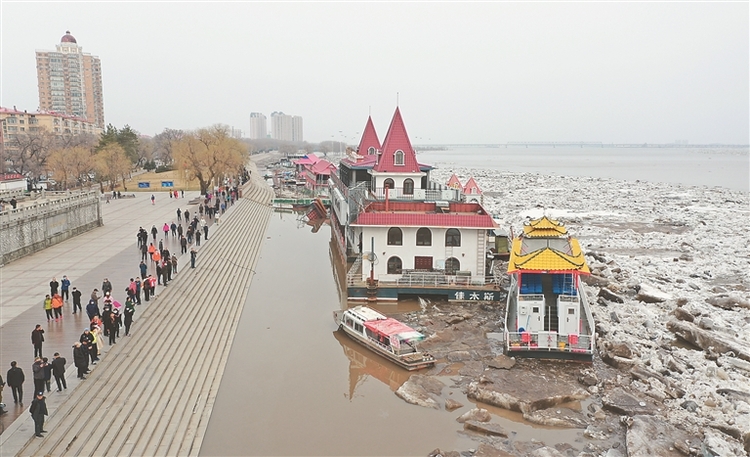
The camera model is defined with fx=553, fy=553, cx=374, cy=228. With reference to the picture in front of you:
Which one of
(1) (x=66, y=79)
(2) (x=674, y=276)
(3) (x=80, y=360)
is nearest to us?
(3) (x=80, y=360)

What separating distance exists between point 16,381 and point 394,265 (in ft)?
53.9

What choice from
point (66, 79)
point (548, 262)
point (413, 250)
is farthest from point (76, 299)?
point (66, 79)

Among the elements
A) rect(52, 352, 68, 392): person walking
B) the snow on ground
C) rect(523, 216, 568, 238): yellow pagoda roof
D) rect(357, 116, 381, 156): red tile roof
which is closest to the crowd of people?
rect(52, 352, 68, 392): person walking

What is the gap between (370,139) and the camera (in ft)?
146

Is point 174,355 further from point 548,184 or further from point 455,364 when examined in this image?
point 548,184

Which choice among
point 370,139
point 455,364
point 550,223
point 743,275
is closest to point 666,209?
point 743,275

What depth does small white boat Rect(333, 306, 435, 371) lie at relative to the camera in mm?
18422

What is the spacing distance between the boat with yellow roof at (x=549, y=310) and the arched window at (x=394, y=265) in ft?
22.0

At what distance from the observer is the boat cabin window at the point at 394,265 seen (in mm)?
26047

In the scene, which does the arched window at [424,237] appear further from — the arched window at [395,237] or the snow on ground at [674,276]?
the snow on ground at [674,276]

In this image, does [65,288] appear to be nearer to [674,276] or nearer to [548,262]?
[548,262]

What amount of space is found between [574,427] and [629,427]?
135 centimetres

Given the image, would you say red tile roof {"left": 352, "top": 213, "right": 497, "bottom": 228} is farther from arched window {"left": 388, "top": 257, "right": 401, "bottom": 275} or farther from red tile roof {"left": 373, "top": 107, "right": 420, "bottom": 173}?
red tile roof {"left": 373, "top": 107, "right": 420, "bottom": 173}

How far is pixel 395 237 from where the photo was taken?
25.9 m
